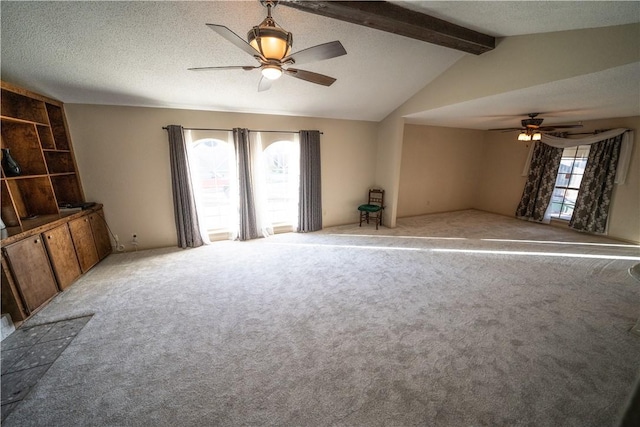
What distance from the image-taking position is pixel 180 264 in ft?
11.9

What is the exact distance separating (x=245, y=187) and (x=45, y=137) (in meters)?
2.56

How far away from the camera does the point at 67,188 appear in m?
3.62

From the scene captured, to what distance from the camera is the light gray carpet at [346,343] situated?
1648 mm

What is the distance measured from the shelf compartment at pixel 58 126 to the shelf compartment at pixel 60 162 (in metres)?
0.10

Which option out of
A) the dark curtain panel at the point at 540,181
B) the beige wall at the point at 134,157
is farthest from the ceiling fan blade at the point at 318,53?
the dark curtain panel at the point at 540,181

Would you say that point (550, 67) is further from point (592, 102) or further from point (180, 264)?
point (180, 264)

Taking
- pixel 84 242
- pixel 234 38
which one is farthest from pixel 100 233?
pixel 234 38

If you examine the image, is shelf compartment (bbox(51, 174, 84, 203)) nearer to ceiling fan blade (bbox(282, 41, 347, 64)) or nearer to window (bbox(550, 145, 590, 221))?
ceiling fan blade (bbox(282, 41, 347, 64))

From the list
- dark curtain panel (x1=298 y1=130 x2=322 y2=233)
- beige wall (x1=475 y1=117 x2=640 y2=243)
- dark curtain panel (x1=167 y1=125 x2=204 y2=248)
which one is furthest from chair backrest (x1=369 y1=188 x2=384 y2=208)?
dark curtain panel (x1=167 y1=125 x2=204 y2=248)

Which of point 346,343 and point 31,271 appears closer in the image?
point 346,343

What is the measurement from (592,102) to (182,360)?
5.42 m

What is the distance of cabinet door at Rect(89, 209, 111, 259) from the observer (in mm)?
3597

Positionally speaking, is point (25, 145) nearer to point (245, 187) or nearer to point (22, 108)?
point (22, 108)

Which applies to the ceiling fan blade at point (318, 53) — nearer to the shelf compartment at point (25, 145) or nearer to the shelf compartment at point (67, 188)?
the shelf compartment at point (25, 145)
